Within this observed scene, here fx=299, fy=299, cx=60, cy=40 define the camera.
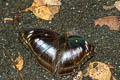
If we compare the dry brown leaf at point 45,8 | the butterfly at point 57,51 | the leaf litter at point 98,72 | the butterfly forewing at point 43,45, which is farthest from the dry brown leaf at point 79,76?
the dry brown leaf at point 45,8

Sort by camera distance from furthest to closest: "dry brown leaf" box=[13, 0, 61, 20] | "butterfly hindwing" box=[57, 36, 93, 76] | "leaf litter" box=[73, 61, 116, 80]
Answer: "dry brown leaf" box=[13, 0, 61, 20] → "leaf litter" box=[73, 61, 116, 80] → "butterfly hindwing" box=[57, 36, 93, 76]

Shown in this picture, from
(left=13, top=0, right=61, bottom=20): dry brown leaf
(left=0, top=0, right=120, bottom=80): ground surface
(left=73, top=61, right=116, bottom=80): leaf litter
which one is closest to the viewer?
(left=73, top=61, right=116, bottom=80): leaf litter

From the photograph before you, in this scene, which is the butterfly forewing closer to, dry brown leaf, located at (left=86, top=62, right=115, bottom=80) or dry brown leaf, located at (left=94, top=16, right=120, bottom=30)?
dry brown leaf, located at (left=86, top=62, right=115, bottom=80)

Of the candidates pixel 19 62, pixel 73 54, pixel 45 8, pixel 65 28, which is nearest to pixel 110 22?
pixel 65 28

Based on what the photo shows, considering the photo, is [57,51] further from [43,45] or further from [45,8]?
[45,8]

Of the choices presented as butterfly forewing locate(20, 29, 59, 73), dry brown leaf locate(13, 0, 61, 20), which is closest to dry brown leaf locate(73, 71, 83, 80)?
butterfly forewing locate(20, 29, 59, 73)

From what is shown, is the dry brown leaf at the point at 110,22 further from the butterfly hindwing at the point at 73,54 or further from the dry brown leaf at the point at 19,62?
the dry brown leaf at the point at 19,62
